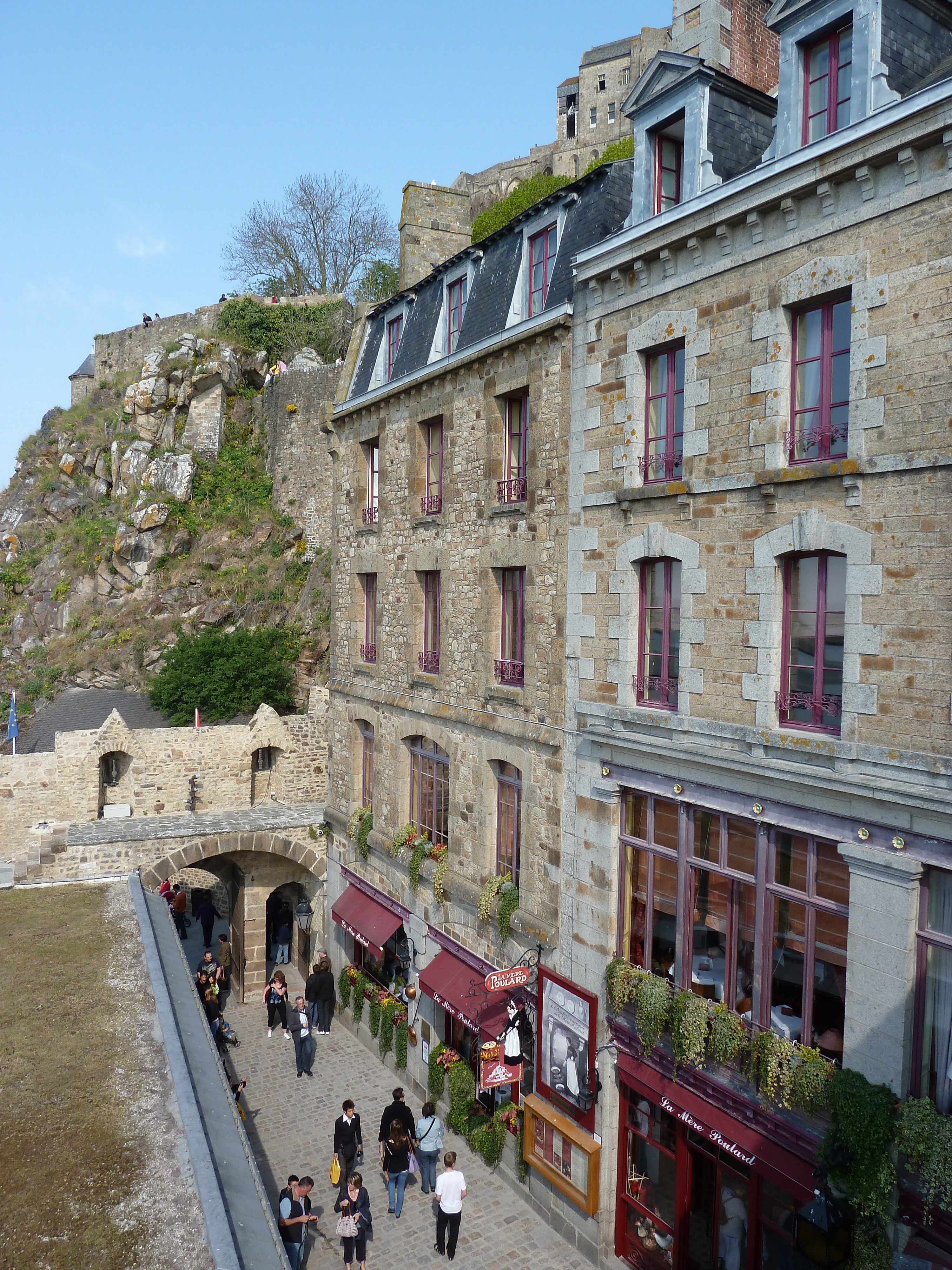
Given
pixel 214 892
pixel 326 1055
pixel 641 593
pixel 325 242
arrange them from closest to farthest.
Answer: pixel 641 593 < pixel 326 1055 < pixel 214 892 < pixel 325 242

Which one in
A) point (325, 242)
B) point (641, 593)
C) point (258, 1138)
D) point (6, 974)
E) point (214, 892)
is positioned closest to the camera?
point (641, 593)

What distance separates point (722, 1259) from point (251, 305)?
3520 cm

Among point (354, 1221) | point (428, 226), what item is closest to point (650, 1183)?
point (354, 1221)

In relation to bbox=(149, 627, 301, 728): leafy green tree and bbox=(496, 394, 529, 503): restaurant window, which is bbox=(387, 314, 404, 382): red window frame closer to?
bbox=(496, 394, 529, 503): restaurant window

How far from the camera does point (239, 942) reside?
56.9 feet

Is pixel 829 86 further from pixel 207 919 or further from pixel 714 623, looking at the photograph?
pixel 207 919

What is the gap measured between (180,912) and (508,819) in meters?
9.95

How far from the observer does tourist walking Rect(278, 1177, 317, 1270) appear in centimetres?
877

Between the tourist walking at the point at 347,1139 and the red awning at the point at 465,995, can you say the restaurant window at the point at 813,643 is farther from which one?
the tourist walking at the point at 347,1139

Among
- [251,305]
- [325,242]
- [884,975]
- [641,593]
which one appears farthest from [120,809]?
[325,242]

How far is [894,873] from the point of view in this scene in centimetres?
647

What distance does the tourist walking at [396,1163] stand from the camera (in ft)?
33.3

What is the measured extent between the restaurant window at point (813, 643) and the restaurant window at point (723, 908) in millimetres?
1225

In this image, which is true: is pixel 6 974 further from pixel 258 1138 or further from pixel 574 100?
pixel 574 100
